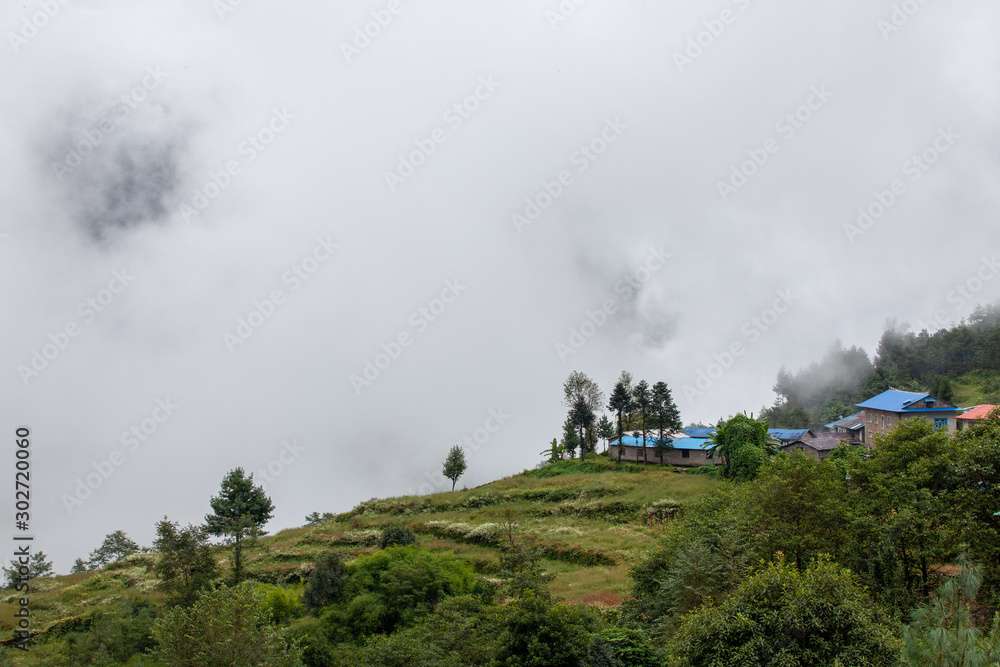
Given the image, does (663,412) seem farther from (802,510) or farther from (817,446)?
(802,510)

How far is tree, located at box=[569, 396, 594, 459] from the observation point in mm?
70062

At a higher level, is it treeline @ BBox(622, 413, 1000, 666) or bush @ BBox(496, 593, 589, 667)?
treeline @ BBox(622, 413, 1000, 666)

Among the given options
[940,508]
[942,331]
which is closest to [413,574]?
[940,508]

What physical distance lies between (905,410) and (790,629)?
6059cm

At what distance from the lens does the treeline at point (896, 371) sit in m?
94.8

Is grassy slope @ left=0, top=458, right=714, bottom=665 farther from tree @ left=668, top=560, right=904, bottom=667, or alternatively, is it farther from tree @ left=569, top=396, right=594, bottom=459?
tree @ left=668, top=560, right=904, bottom=667

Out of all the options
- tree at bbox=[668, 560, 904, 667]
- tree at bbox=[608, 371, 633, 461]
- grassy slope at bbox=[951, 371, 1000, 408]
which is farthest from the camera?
grassy slope at bbox=[951, 371, 1000, 408]

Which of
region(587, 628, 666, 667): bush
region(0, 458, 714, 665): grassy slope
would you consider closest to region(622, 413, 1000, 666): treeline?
region(587, 628, 666, 667): bush

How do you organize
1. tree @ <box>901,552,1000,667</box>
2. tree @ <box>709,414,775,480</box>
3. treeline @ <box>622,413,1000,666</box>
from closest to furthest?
tree @ <box>901,552,1000,667</box>, treeline @ <box>622,413,1000,666</box>, tree @ <box>709,414,775,480</box>

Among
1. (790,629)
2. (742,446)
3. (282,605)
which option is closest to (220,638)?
(790,629)

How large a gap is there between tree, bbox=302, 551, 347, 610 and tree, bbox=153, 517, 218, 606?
17.5ft

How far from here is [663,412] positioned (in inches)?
2357

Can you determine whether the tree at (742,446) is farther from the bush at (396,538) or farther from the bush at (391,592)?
the bush at (391,592)

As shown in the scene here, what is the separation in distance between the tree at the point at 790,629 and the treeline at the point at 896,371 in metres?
68.4
